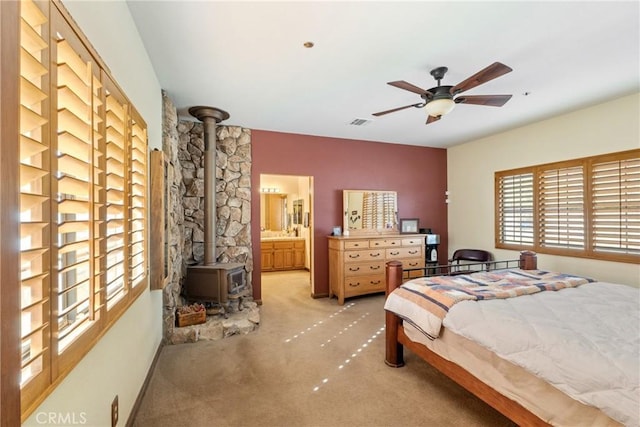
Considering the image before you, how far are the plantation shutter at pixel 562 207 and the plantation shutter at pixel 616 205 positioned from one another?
0.51 ft

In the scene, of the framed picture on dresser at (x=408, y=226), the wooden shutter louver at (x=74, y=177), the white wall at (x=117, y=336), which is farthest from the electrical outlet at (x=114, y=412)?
the framed picture on dresser at (x=408, y=226)

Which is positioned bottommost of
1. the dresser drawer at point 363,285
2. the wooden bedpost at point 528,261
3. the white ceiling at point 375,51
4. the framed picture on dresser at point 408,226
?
the dresser drawer at point 363,285

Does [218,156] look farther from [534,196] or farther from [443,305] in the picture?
[534,196]

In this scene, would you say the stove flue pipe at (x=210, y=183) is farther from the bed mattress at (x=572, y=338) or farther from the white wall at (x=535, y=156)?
the white wall at (x=535, y=156)

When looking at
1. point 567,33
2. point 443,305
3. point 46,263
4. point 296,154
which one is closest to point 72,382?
point 46,263

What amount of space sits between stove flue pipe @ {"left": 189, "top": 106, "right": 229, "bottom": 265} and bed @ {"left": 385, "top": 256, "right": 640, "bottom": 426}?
7.94 ft

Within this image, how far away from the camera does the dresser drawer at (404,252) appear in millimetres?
5030

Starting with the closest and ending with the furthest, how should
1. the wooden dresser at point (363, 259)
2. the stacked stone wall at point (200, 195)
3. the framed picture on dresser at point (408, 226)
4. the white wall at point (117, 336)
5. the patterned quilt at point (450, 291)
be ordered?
the white wall at point (117, 336)
the patterned quilt at point (450, 291)
the stacked stone wall at point (200, 195)
the wooden dresser at point (363, 259)
the framed picture on dresser at point (408, 226)

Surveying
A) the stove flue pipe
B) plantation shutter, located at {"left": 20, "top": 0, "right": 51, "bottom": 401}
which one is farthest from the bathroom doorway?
plantation shutter, located at {"left": 20, "top": 0, "right": 51, "bottom": 401}

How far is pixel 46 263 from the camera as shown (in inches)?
A: 36.4

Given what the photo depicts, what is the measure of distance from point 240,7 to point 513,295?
2923mm

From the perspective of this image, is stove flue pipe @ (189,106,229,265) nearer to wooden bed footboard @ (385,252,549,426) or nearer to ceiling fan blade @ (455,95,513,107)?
wooden bed footboard @ (385,252,549,426)

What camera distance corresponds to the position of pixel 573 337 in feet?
5.45

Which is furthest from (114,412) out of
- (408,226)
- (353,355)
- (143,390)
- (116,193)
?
(408,226)
